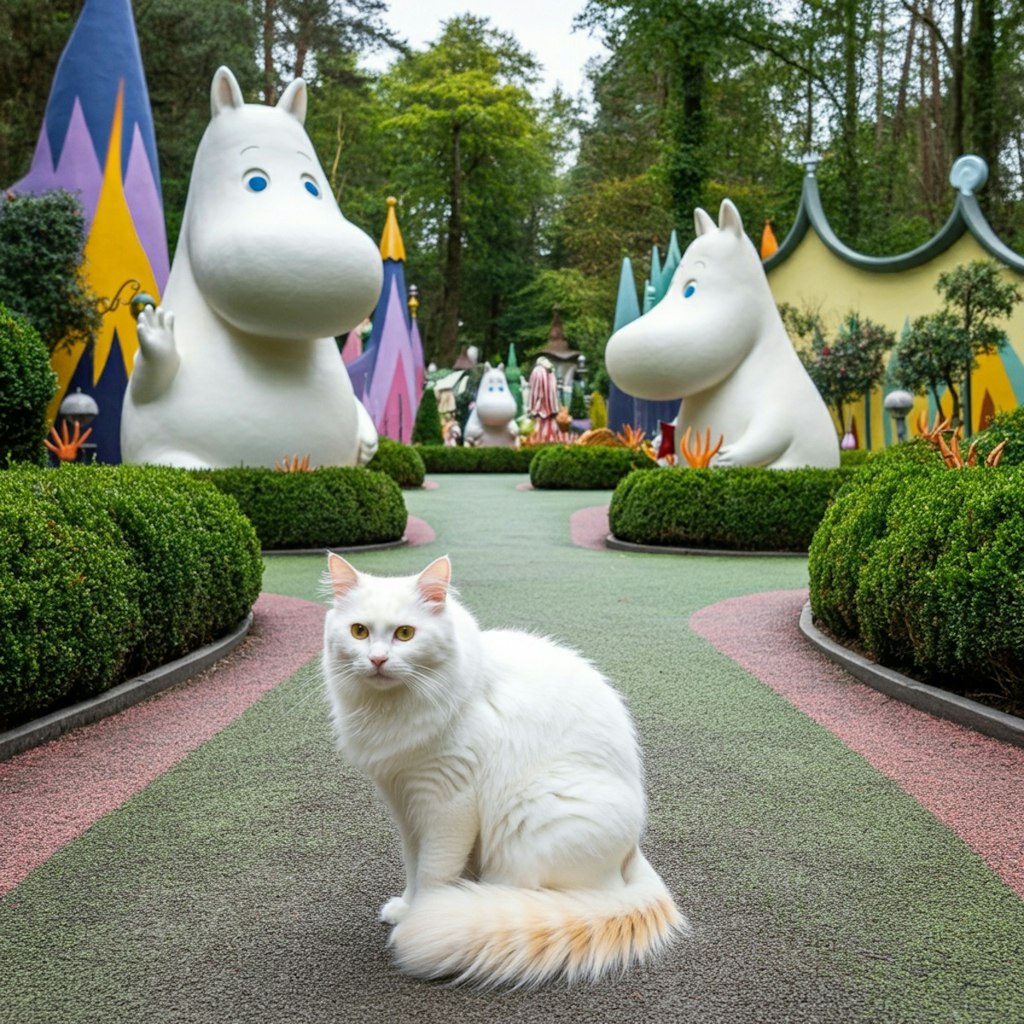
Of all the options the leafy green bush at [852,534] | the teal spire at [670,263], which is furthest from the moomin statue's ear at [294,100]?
the teal spire at [670,263]

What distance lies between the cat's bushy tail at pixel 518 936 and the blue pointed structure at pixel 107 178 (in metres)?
11.1

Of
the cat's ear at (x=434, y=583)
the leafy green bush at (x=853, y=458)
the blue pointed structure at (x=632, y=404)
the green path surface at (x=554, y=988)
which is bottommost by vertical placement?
the green path surface at (x=554, y=988)

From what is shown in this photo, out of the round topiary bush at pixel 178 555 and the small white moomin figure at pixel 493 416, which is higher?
the small white moomin figure at pixel 493 416

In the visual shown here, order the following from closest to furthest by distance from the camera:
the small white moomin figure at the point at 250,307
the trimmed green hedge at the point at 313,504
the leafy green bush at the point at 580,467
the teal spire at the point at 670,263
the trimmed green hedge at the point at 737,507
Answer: the small white moomin figure at the point at 250,307 → the trimmed green hedge at the point at 313,504 → the trimmed green hedge at the point at 737,507 → the leafy green bush at the point at 580,467 → the teal spire at the point at 670,263

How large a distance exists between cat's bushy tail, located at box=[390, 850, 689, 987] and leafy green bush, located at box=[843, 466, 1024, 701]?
94.3 inches

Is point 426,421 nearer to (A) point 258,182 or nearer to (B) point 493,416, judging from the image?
(B) point 493,416

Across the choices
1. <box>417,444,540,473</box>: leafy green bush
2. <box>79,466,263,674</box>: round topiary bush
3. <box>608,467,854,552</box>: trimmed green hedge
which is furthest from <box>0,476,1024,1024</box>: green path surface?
<box>417,444,540,473</box>: leafy green bush

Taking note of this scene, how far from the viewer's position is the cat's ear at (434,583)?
2254 mm

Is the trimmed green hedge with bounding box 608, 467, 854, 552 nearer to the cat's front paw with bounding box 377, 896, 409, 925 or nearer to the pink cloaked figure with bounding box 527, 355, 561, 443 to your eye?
the cat's front paw with bounding box 377, 896, 409, 925

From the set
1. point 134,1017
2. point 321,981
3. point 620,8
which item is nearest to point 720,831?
point 321,981

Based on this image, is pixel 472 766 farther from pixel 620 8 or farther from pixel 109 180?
pixel 620 8

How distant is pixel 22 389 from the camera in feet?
18.0

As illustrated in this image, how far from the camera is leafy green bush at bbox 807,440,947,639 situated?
551 centimetres

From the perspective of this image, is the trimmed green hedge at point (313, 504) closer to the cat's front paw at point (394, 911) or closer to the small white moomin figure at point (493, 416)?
the cat's front paw at point (394, 911)
